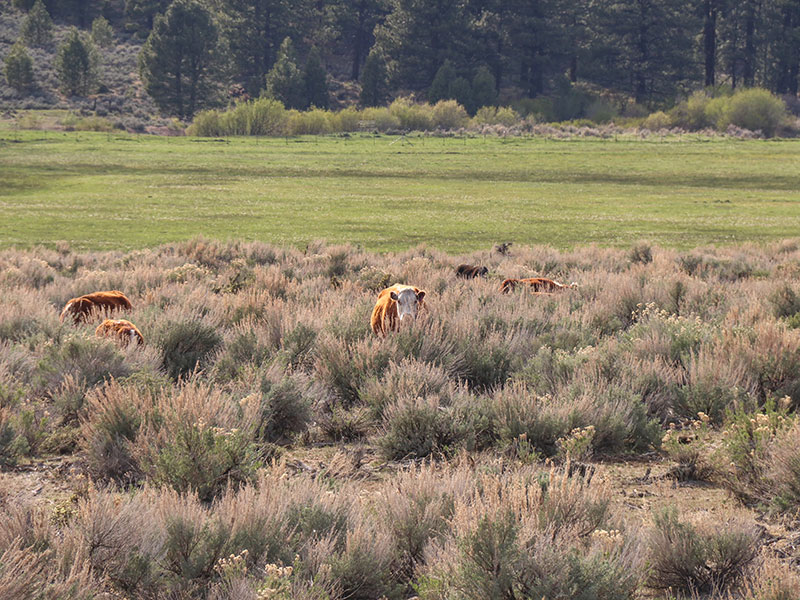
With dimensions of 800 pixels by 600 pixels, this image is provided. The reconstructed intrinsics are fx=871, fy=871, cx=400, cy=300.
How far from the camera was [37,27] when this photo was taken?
114 m

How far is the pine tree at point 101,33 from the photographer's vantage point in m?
118

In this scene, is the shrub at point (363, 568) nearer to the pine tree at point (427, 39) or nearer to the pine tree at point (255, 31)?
the pine tree at point (427, 39)

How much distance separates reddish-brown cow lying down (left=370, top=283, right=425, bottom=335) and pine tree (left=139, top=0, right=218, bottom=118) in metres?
84.0

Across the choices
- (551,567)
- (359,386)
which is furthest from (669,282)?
(551,567)

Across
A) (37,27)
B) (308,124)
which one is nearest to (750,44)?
(308,124)

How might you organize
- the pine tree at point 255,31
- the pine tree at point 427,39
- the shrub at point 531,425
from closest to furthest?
the shrub at point 531,425, the pine tree at point 427,39, the pine tree at point 255,31

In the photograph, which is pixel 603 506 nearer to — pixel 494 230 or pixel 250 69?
pixel 494 230

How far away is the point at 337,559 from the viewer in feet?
14.7

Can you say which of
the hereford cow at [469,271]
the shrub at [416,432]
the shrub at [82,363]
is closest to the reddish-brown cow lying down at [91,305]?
the shrub at [82,363]

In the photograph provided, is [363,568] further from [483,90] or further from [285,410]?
[483,90]

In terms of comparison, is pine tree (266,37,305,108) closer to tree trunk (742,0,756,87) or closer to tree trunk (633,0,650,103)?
tree trunk (633,0,650,103)

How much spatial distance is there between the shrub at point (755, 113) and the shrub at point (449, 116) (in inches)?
902

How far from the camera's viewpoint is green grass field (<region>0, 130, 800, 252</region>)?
26109mm

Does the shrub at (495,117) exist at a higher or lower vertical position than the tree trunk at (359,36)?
lower
